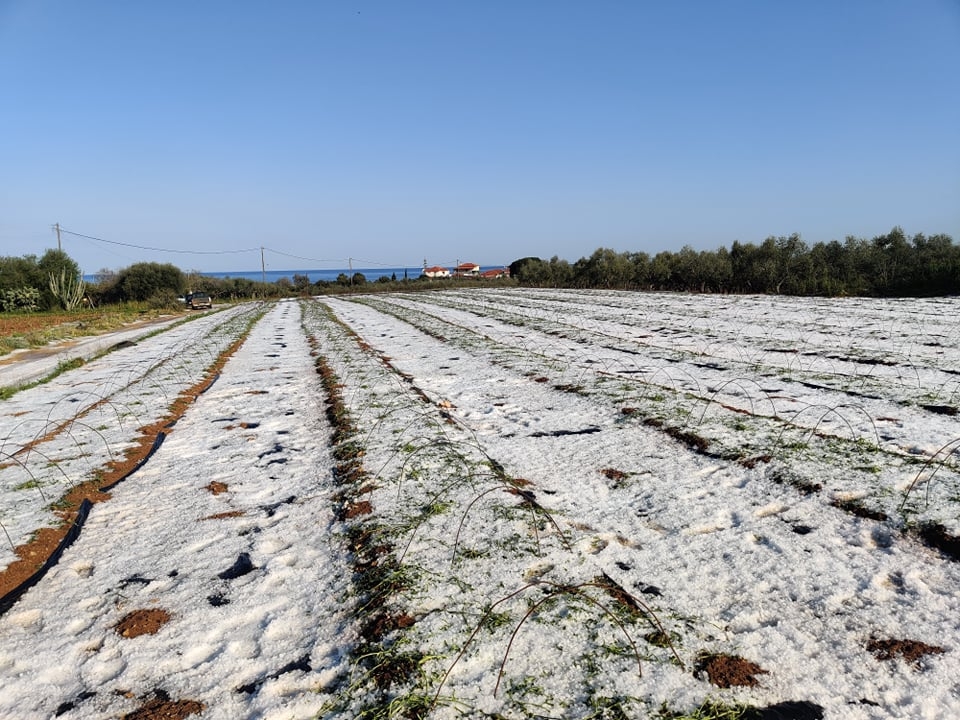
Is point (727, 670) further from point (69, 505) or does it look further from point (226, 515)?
point (69, 505)

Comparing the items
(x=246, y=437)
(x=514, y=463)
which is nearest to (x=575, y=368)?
(x=514, y=463)

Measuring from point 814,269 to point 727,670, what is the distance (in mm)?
28257

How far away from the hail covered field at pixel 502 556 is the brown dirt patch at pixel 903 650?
0.03 feet

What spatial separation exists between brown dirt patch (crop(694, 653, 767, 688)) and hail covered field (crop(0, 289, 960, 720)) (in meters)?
0.01

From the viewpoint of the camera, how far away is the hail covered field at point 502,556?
7.25ft

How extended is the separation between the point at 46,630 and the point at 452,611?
2.02 meters

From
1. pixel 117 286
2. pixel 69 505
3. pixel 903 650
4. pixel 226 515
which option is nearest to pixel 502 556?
pixel 903 650

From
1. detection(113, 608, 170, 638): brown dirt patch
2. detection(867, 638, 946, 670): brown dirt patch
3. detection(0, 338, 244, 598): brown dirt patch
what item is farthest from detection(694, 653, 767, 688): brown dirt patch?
detection(0, 338, 244, 598): brown dirt patch

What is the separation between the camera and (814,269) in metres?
25.7

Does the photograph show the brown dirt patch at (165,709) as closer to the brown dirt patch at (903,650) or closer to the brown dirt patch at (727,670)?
the brown dirt patch at (727,670)

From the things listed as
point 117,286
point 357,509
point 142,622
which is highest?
point 117,286

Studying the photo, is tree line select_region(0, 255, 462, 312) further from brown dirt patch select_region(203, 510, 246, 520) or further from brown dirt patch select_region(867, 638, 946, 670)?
brown dirt patch select_region(867, 638, 946, 670)

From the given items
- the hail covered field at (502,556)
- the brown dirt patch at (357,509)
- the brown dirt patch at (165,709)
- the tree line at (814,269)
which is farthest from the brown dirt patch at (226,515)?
the tree line at (814,269)

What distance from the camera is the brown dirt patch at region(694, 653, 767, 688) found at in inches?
84.7
